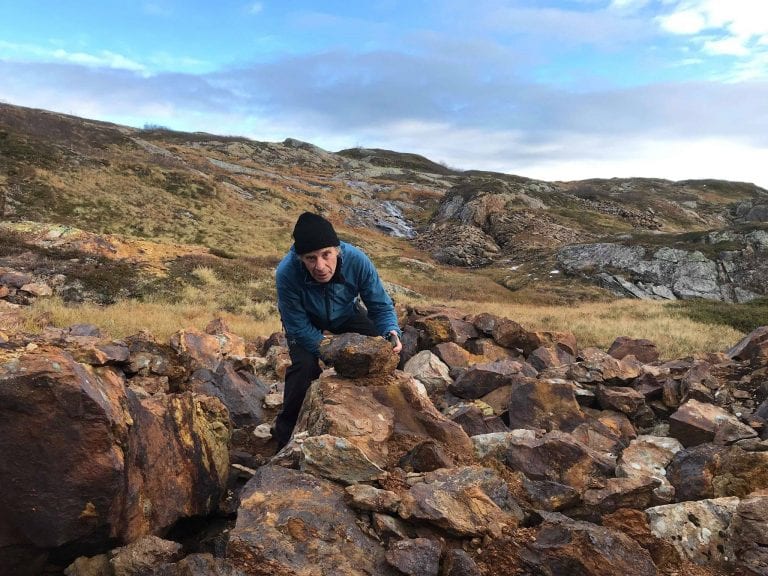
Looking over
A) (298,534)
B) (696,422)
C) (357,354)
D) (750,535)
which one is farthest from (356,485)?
(696,422)

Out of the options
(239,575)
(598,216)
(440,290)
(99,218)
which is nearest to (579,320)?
(440,290)

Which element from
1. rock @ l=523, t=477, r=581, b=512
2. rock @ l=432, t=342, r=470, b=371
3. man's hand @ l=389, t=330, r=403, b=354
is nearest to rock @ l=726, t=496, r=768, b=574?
rock @ l=523, t=477, r=581, b=512

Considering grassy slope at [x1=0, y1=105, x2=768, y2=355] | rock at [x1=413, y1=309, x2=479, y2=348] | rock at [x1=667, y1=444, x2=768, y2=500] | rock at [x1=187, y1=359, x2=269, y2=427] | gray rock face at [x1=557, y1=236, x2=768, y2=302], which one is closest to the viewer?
rock at [x1=667, y1=444, x2=768, y2=500]

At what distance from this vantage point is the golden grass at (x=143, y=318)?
13.4 meters

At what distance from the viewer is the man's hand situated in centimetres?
559

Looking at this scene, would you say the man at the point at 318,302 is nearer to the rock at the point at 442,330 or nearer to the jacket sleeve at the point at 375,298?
the jacket sleeve at the point at 375,298

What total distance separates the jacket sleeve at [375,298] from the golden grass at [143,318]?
6.95 metres

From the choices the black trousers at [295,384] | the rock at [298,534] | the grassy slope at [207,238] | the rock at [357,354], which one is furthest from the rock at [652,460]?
the grassy slope at [207,238]

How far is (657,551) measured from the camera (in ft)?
12.1

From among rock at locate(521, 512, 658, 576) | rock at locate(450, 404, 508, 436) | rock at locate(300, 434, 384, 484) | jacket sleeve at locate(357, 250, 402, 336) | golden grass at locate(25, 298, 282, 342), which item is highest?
jacket sleeve at locate(357, 250, 402, 336)

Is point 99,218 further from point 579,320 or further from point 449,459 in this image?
point 449,459

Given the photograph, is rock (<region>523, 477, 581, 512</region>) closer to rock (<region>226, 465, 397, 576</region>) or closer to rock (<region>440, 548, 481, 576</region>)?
rock (<region>440, 548, 481, 576</region>)

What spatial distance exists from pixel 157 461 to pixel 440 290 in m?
33.9

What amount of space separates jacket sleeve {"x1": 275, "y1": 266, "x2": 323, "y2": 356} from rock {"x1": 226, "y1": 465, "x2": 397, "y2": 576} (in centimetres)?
195
